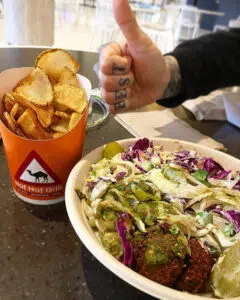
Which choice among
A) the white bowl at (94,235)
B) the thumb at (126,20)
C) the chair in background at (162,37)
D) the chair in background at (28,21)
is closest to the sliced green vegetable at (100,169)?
the white bowl at (94,235)

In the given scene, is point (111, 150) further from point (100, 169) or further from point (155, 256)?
point (155, 256)

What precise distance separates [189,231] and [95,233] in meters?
0.14

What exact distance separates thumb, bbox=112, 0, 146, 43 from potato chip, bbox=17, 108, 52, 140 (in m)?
0.37

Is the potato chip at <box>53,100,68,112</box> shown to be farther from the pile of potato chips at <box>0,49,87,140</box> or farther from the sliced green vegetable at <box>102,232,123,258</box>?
the sliced green vegetable at <box>102,232,123,258</box>

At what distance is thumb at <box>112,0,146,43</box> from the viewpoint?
2.53 feet

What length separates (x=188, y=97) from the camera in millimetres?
1132

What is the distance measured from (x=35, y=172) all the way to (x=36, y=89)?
0.47 ft

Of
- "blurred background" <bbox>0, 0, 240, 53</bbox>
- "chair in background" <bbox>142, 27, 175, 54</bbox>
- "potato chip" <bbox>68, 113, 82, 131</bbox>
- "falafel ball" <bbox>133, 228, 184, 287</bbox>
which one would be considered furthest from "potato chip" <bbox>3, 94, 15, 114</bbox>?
"chair in background" <bbox>142, 27, 175, 54</bbox>

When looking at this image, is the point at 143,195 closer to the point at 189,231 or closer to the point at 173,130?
the point at 189,231

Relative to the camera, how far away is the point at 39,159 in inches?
22.0

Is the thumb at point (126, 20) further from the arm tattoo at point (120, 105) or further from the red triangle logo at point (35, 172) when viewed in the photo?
the red triangle logo at point (35, 172)

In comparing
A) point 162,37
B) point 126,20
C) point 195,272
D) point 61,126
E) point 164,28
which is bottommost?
point 162,37

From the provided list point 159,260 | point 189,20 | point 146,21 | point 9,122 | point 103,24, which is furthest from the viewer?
point 189,20

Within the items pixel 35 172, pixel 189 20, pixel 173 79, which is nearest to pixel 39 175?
pixel 35 172
